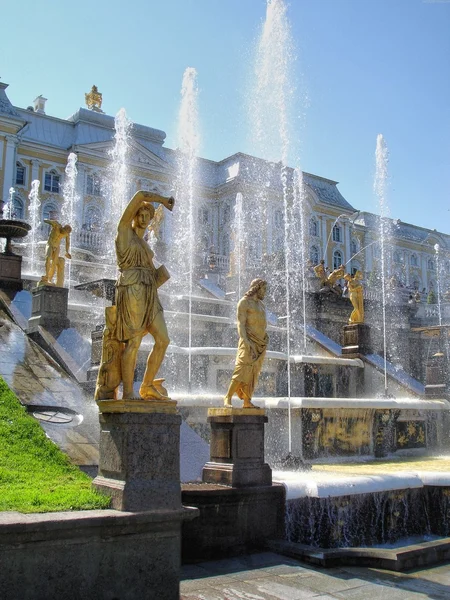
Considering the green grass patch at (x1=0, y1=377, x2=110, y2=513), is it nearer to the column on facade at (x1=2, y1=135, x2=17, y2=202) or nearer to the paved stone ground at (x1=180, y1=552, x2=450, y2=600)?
the paved stone ground at (x1=180, y1=552, x2=450, y2=600)

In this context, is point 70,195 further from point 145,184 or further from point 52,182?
point 145,184

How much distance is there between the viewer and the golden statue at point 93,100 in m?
54.0

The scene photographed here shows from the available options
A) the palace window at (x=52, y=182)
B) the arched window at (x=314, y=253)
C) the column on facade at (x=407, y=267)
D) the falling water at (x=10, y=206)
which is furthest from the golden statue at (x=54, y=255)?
the column on facade at (x=407, y=267)

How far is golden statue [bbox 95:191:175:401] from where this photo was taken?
5.90 m

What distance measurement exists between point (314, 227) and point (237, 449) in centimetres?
5701

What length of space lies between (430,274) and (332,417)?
220ft

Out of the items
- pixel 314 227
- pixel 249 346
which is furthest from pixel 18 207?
pixel 249 346

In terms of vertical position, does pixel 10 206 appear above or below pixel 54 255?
above

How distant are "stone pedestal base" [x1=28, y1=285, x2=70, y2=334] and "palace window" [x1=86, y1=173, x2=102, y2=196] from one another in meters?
37.8

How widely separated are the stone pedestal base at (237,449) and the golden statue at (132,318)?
185 cm

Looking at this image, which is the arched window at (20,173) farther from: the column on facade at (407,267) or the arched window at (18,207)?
the column on facade at (407,267)

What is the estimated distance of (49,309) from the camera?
12852 mm

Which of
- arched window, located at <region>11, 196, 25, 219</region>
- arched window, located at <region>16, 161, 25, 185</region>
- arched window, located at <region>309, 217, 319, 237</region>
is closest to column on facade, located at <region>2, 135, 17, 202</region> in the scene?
arched window, located at <region>11, 196, 25, 219</region>

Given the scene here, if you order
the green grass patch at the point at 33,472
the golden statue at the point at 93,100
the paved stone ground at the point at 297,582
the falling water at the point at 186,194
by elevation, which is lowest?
the paved stone ground at the point at 297,582
